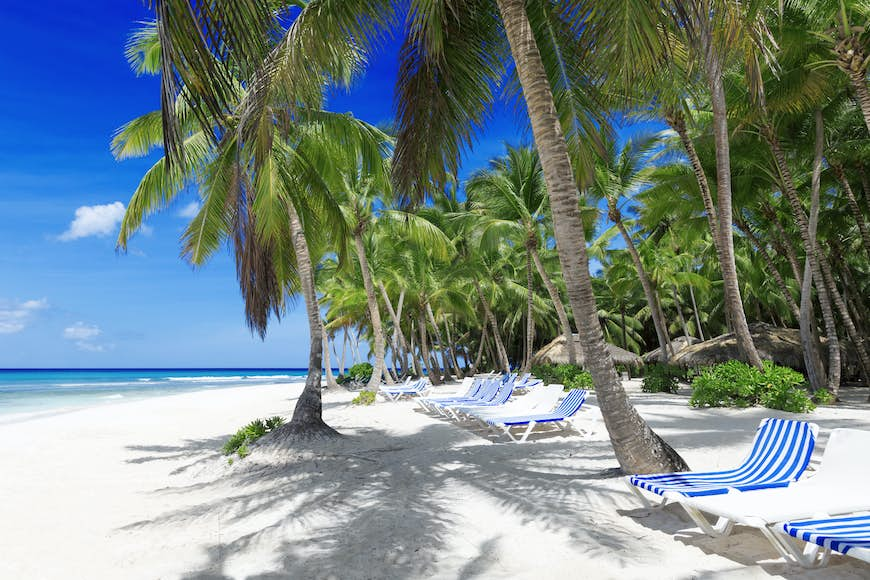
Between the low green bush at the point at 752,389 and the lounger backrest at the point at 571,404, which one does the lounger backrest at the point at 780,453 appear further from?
the low green bush at the point at 752,389

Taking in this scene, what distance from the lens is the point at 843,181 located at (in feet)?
42.4

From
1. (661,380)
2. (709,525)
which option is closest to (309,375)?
(709,525)

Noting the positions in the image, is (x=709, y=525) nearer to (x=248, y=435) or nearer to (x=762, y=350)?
(x=248, y=435)

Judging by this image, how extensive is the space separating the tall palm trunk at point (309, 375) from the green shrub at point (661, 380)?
10954 millimetres

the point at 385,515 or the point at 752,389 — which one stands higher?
the point at 752,389

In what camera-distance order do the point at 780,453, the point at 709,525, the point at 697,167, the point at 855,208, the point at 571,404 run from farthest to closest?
the point at 855,208 → the point at 697,167 → the point at 571,404 → the point at 780,453 → the point at 709,525

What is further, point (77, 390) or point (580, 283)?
point (77, 390)

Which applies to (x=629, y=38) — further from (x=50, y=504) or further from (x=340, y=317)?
(x=340, y=317)

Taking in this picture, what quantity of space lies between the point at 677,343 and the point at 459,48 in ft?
86.3

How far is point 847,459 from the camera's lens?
373cm

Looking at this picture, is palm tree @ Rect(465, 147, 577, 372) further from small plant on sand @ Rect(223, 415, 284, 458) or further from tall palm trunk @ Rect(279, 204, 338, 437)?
small plant on sand @ Rect(223, 415, 284, 458)

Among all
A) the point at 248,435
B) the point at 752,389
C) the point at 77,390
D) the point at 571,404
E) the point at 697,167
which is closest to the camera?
the point at 571,404

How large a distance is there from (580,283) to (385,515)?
2.73 meters

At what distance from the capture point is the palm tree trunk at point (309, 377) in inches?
342
